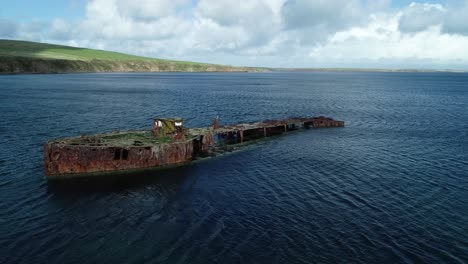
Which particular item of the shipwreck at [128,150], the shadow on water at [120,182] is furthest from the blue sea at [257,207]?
the shipwreck at [128,150]

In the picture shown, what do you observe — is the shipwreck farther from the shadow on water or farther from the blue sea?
the blue sea

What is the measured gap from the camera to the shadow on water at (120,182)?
96.6 feet

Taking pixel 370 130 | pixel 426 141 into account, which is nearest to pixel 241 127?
pixel 370 130

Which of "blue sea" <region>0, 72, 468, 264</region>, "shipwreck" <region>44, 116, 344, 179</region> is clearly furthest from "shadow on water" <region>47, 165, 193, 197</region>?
Result: "shipwreck" <region>44, 116, 344, 179</region>

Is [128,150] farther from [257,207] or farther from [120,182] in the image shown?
[257,207]

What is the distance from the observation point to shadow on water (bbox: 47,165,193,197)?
29430 millimetres

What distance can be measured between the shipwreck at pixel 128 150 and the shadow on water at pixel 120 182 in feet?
3.38

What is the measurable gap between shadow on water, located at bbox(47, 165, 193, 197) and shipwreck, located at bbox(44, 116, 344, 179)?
3.38ft

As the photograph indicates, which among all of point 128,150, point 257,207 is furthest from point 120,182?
point 257,207

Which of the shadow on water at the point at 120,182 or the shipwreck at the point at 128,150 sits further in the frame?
the shipwreck at the point at 128,150

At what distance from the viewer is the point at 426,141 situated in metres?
50.1

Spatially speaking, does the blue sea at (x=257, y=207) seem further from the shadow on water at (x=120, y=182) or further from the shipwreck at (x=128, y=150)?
the shipwreck at (x=128, y=150)

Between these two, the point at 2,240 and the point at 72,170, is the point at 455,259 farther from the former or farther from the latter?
the point at 72,170

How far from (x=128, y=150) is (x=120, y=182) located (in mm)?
3829
